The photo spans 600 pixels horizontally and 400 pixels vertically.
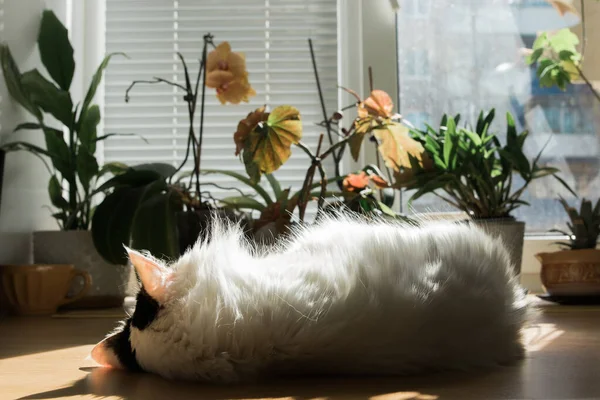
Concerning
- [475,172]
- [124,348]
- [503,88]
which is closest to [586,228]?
[475,172]

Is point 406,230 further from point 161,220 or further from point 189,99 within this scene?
point 189,99

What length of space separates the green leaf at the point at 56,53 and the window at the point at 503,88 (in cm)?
83

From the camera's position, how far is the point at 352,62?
2023 mm

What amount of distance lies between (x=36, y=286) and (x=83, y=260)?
14cm

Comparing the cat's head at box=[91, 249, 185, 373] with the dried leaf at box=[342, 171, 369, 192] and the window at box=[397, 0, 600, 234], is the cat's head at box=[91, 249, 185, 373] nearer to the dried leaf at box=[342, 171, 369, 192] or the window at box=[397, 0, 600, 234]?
the dried leaf at box=[342, 171, 369, 192]

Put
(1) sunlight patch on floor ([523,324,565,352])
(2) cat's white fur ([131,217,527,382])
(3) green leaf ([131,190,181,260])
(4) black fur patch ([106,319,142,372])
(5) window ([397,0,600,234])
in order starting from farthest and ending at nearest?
(5) window ([397,0,600,234]) < (3) green leaf ([131,190,181,260]) < (1) sunlight patch on floor ([523,324,565,352]) < (4) black fur patch ([106,319,142,372]) < (2) cat's white fur ([131,217,527,382])

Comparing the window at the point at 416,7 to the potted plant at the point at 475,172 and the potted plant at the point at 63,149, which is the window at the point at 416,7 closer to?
the potted plant at the point at 475,172

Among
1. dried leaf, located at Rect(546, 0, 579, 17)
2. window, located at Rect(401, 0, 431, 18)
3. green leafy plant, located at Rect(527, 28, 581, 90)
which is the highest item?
window, located at Rect(401, 0, 431, 18)

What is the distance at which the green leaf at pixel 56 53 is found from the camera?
1668 mm

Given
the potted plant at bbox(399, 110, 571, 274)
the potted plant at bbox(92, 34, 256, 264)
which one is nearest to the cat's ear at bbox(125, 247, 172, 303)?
the potted plant at bbox(92, 34, 256, 264)

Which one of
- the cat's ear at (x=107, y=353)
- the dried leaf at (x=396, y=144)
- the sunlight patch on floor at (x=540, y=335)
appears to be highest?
the dried leaf at (x=396, y=144)

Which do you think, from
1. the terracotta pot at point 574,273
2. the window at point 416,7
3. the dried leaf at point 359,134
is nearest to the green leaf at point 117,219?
the dried leaf at point 359,134

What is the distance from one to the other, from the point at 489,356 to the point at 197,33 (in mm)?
1483

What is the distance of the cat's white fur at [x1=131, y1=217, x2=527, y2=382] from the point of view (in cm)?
63
